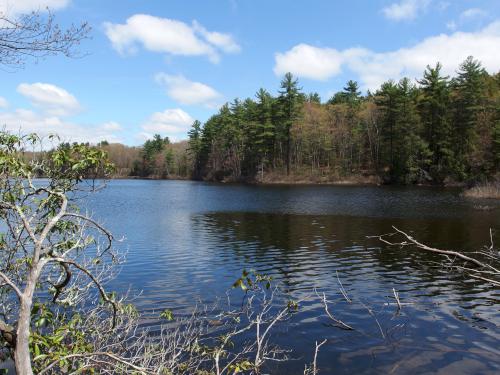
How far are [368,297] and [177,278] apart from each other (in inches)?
284

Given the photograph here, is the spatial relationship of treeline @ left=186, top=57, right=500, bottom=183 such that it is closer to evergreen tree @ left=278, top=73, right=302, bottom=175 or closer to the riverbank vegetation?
evergreen tree @ left=278, top=73, right=302, bottom=175

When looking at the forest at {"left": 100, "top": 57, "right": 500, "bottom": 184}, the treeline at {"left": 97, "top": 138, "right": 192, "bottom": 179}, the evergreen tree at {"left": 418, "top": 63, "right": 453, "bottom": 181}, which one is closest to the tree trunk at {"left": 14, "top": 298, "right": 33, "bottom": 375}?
the forest at {"left": 100, "top": 57, "right": 500, "bottom": 184}

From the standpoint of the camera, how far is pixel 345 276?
16406mm

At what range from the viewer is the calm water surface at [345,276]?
9.63 meters

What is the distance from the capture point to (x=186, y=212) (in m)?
39.2

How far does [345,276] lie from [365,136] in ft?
256

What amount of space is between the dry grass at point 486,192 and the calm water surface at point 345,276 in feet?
→ 44.2

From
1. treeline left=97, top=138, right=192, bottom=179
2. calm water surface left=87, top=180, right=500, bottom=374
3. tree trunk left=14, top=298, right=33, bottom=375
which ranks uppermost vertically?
treeline left=97, top=138, right=192, bottom=179

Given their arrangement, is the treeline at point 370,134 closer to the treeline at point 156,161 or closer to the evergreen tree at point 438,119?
the evergreen tree at point 438,119

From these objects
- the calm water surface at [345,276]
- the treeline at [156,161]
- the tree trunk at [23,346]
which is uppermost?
the treeline at [156,161]

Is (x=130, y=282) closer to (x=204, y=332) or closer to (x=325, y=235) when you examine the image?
(x=204, y=332)

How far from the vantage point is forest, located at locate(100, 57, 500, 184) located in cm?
7100

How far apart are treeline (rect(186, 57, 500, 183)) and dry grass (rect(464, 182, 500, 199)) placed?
1201 centimetres

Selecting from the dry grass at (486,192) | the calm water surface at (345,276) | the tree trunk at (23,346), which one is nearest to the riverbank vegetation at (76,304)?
the tree trunk at (23,346)
